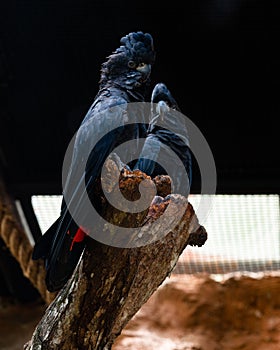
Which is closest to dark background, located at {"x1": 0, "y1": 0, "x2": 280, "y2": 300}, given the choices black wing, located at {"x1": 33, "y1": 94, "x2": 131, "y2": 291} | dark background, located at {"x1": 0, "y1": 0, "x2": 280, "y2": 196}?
dark background, located at {"x1": 0, "y1": 0, "x2": 280, "y2": 196}

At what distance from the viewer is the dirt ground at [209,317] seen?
1856mm

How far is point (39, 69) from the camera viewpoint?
5.84ft

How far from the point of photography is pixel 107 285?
99 cm

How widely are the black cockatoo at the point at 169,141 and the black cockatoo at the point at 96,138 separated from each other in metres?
0.29

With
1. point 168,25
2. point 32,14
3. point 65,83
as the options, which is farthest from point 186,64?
point 32,14

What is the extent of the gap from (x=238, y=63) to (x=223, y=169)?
0.41 metres

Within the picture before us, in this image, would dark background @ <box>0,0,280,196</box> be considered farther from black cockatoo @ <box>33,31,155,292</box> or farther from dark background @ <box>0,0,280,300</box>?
black cockatoo @ <box>33,31,155,292</box>

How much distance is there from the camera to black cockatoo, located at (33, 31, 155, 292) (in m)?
1.05

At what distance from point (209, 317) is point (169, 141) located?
2.34 ft

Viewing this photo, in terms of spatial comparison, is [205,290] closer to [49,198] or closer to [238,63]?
[49,198]

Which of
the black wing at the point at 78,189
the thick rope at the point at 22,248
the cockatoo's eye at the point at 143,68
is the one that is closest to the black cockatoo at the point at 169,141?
the cockatoo's eye at the point at 143,68

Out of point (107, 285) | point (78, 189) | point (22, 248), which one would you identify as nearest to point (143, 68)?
point (78, 189)

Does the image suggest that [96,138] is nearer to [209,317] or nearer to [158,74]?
[158,74]

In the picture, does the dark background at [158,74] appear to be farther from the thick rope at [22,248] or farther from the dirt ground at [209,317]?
the dirt ground at [209,317]
